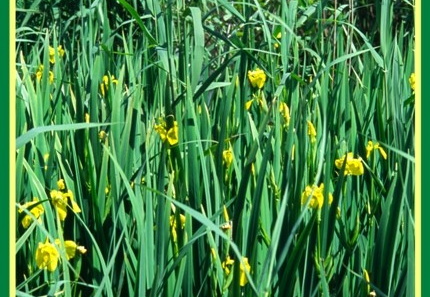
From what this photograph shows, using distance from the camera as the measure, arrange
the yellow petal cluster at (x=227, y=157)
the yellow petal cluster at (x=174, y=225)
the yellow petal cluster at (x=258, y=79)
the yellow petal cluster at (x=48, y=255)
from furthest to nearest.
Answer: the yellow petal cluster at (x=258, y=79) < the yellow petal cluster at (x=227, y=157) < the yellow petal cluster at (x=174, y=225) < the yellow petal cluster at (x=48, y=255)

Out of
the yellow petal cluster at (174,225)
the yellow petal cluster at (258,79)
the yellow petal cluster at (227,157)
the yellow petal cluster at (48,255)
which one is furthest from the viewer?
the yellow petal cluster at (258,79)

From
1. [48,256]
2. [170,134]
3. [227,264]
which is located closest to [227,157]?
[170,134]

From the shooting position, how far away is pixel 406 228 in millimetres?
1006

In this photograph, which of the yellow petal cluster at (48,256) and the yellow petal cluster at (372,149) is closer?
the yellow petal cluster at (48,256)

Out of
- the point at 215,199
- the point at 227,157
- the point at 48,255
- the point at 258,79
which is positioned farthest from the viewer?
the point at 258,79

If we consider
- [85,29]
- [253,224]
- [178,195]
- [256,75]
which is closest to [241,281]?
[253,224]

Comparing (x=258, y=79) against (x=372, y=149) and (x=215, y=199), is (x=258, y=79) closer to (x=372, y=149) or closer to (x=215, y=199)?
(x=372, y=149)

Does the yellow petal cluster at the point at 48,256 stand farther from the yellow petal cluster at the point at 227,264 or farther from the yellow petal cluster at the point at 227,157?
the yellow petal cluster at the point at 227,157

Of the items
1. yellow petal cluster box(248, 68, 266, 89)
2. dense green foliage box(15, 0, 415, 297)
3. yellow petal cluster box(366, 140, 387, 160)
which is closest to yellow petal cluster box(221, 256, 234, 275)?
dense green foliage box(15, 0, 415, 297)

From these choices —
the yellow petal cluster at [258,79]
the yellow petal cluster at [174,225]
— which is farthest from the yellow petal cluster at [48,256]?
the yellow petal cluster at [258,79]

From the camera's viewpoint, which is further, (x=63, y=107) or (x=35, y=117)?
(x=63, y=107)

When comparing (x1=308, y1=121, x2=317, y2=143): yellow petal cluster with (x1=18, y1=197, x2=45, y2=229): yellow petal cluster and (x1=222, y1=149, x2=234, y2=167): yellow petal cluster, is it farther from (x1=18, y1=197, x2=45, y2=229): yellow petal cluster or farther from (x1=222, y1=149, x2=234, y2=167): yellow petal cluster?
(x1=18, y1=197, x2=45, y2=229): yellow petal cluster

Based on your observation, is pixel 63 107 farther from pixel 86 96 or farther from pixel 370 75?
pixel 370 75

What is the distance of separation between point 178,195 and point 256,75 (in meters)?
0.48
